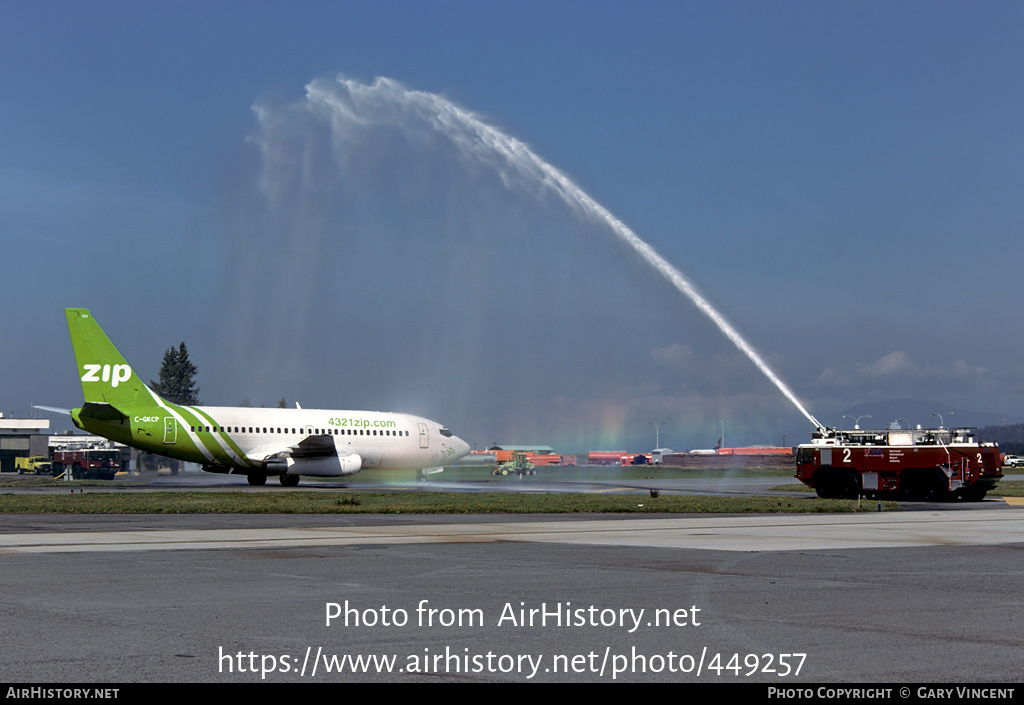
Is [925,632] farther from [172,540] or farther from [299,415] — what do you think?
[299,415]

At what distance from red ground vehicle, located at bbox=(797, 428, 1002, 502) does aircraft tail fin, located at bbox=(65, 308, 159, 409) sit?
38.0 meters

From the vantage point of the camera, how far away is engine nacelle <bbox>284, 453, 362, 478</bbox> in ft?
225

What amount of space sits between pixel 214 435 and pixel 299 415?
20.8ft

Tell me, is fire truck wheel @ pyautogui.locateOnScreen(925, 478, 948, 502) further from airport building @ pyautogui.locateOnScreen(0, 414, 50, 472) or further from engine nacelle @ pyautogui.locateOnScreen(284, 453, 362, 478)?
airport building @ pyautogui.locateOnScreen(0, 414, 50, 472)

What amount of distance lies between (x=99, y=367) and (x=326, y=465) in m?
15.1

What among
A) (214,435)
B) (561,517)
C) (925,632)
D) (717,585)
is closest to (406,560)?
(717,585)

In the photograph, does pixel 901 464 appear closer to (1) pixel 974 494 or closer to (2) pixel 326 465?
(1) pixel 974 494

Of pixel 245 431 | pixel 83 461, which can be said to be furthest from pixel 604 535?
pixel 83 461

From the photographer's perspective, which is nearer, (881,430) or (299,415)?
(881,430)

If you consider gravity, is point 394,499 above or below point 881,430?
below

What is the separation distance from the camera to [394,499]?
159 ft

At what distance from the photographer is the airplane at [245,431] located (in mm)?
62875

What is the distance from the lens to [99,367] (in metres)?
63.5

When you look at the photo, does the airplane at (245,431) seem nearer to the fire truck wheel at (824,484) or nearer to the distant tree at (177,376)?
the fire truck wheel at (824,484)
